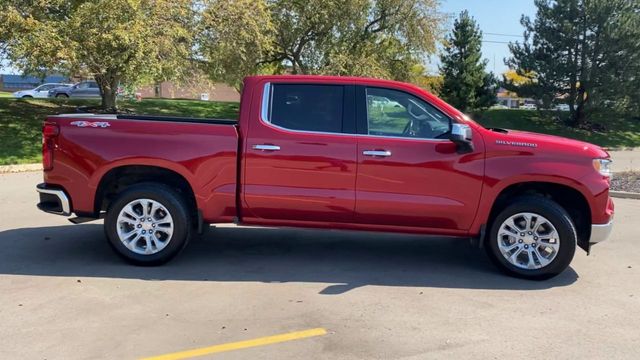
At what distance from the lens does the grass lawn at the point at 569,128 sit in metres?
28.4

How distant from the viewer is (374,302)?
4961mm

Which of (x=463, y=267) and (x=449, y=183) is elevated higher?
(x=449, y=183)

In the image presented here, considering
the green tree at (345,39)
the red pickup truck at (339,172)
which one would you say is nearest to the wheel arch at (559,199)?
the red pickup truck at (339,172)

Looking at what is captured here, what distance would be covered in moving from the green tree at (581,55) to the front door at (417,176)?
2413cm

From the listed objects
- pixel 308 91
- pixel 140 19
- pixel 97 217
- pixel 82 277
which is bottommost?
pixel 82 277

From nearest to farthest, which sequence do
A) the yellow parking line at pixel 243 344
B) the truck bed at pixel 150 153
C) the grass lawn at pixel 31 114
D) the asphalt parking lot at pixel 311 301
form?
the yellow parking line at pixel 243 344 → the asphalt parking lot at pixel 311 301 → the truck bed at pixel 150 153 → the grass lawn at pixel 31 114

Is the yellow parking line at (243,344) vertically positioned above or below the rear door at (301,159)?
below

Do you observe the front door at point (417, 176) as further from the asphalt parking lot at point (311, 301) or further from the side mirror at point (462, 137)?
the asphalt parking lot at point (311, 301)

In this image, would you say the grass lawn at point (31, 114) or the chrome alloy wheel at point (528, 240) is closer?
the chrome alloy wheel at point (528, 240)

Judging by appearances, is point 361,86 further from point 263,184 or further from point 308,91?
point 263,184

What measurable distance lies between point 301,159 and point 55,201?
8.42 feet

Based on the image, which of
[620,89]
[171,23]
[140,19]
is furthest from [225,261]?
[620,89]

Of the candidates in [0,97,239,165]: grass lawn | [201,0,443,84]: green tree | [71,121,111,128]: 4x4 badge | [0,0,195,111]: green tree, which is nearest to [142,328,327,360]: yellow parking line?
[71,121,111,128]: 4x4 badge

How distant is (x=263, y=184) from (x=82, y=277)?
1.94m
